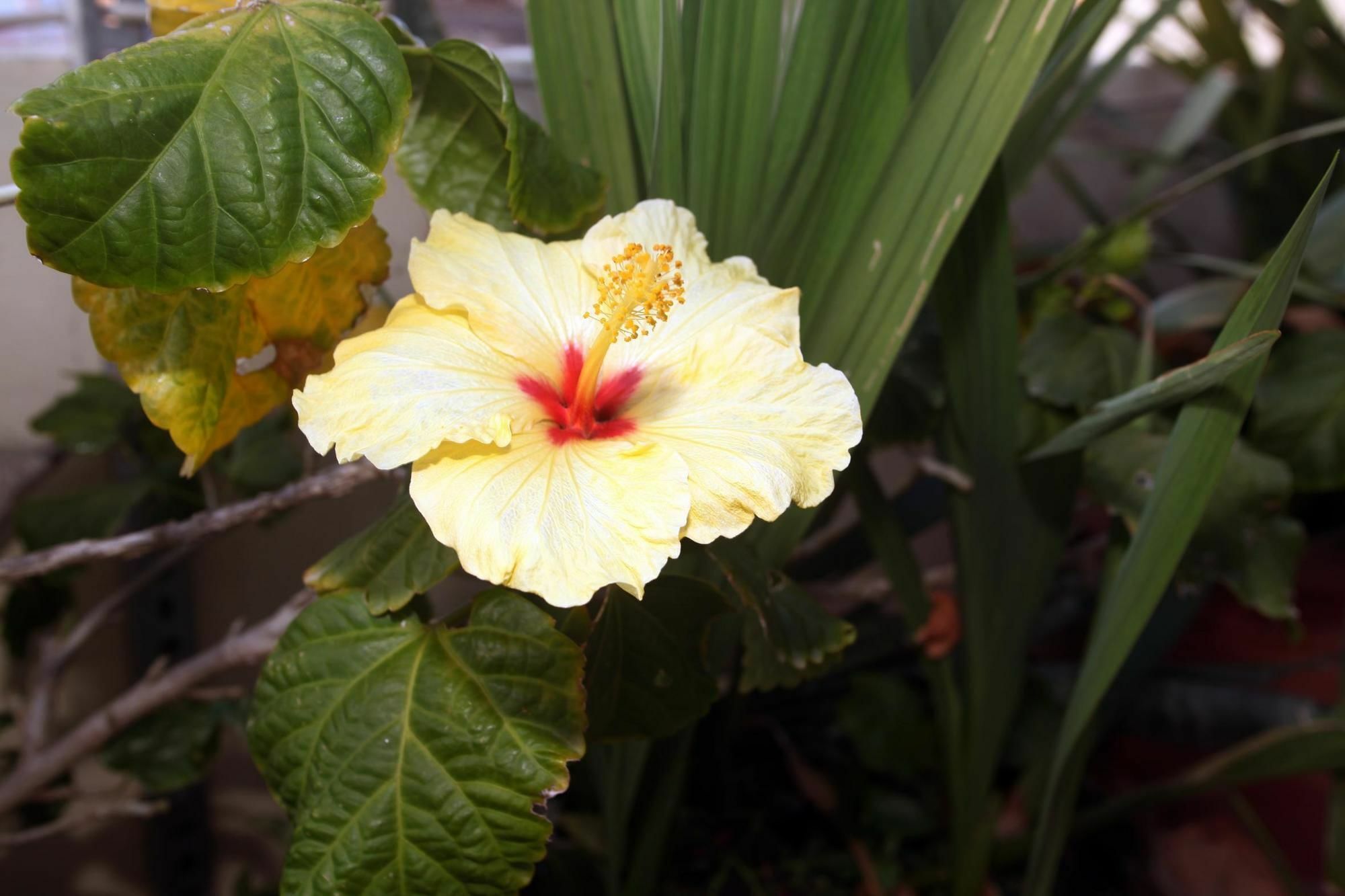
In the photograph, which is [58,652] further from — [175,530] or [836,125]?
[836,125]

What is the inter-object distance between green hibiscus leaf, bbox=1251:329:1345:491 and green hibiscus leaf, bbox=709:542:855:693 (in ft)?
1.67

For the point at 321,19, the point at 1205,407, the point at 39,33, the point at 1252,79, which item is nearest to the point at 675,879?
the point at 1205,407

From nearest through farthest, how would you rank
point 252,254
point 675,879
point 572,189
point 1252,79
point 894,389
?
point 252,254, point 572,189, point 894,389, point 675,879, point 1252,79

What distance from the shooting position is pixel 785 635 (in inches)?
20.0

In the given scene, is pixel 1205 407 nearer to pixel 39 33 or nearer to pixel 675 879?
pixel 675 879

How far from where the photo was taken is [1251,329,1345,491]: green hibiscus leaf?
2.57 feet

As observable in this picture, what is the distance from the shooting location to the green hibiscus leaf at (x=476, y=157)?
45 centimetres

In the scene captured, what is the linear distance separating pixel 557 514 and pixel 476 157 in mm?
246

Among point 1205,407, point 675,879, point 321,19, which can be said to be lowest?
point 675,879

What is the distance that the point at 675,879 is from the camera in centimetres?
88

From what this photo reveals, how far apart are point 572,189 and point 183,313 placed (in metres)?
0.19

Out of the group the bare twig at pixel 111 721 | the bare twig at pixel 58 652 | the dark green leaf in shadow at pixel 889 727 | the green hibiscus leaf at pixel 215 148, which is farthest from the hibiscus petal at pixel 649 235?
the dark green leaf in shadow at pixel 889 727

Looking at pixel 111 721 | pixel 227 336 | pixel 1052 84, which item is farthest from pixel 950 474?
pixel 111 721

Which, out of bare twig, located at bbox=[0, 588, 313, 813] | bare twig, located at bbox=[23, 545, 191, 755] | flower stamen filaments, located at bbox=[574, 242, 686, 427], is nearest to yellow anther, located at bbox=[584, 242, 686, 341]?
flower stamen filaments, located at bbox=[574, 242, 686, 427]
